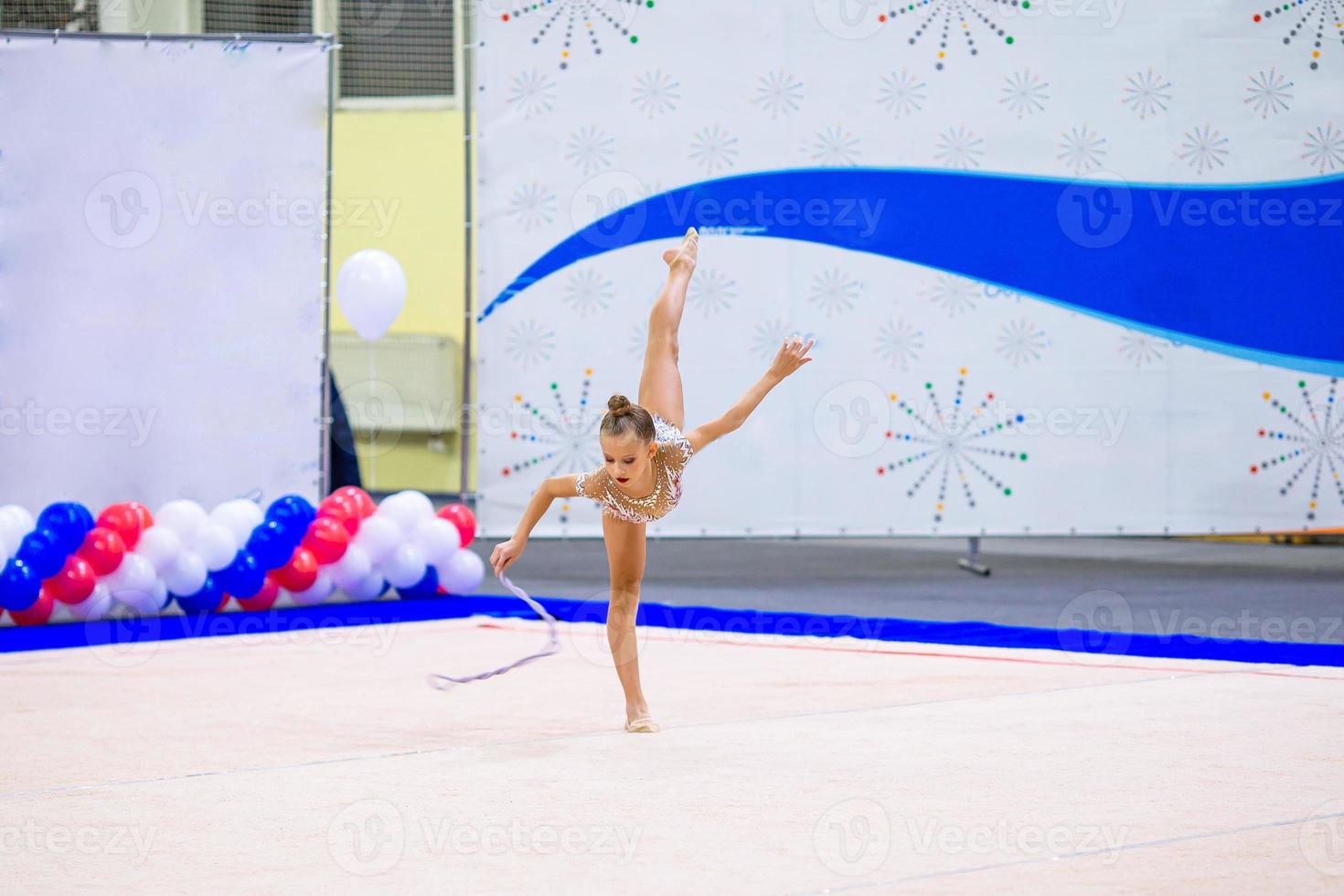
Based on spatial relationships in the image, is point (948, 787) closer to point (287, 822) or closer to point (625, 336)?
point (287, 822)

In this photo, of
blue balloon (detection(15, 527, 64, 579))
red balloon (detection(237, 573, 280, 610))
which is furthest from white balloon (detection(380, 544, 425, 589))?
blue balloon (detection(15, 527, 64, 579))

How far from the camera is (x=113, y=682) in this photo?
4801mm

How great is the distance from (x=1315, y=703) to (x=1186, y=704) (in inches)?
12.8

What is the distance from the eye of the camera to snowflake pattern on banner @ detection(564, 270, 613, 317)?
6.95 meters

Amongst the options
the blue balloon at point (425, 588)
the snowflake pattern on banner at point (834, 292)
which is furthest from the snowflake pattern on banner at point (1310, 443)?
the blue balloon at point (425, 588)

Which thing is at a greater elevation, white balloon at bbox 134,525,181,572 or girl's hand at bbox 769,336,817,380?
girl's hand at bbox 769,336,817,380

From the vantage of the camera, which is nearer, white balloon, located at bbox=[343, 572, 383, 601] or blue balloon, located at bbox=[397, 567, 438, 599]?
white balloon, located at bbox=[343, 572, 383, 601]

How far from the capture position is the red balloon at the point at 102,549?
559cm

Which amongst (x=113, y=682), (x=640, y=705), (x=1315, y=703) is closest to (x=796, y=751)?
(x=640, y=705)
